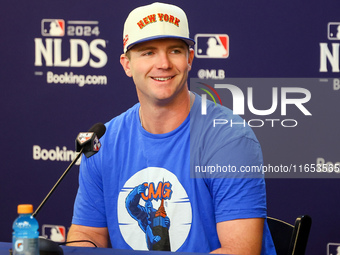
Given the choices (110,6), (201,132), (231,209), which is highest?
(110,6)

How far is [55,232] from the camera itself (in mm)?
3557

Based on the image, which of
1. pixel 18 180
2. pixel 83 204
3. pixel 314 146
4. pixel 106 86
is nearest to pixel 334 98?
pixel 314 146

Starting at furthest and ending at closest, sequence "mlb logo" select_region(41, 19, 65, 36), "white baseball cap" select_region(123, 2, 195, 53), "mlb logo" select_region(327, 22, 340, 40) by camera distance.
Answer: "mlb logo" select_region(41, 19, 65, 36), "mlb logo" select_region(327, 22, 340, 40), "white baseball cap" select_region(123, 2, 195, 53)

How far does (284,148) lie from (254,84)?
1.29ft

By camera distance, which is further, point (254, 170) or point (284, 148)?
point (284, 148)

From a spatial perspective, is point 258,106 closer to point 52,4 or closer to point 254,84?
point 254,84

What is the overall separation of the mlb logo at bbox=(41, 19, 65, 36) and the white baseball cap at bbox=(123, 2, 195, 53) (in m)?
1.38

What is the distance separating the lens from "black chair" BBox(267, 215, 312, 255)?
6.29 feet

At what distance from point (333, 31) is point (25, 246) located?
2235mm

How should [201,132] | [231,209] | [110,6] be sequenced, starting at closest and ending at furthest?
[231,209] < [201,132] < [110,6]

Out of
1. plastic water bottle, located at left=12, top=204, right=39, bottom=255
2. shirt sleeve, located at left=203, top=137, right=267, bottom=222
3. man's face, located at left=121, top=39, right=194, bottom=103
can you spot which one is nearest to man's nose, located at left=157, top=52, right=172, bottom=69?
man's face, located at left=121, top=39, right=194, bottom=103

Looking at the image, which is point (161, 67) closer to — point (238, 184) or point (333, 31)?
point (238, 184)

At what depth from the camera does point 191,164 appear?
2049 mm

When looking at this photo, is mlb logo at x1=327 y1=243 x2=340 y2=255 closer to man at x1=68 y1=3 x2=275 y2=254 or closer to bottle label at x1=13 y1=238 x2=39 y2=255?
man at x1=68 y1=3 x2=275 y2=254
